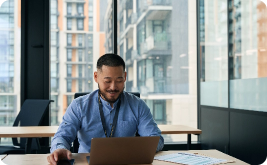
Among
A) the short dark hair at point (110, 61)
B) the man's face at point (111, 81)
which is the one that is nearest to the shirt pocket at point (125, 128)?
the man's face at point (111, 81)

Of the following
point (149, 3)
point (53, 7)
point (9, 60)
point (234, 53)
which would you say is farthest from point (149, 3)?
point (9, 60)

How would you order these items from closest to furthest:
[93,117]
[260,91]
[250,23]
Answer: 1. [93,117]
2. [260,91]
3. [250,23]

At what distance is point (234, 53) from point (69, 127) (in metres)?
2.63

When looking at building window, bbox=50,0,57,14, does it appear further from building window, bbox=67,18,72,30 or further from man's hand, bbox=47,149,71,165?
man's hand, bbox=47,149,71,165

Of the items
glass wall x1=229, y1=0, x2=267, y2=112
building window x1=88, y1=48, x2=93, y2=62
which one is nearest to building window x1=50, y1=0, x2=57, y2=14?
building window x1=88, y1=48, x2=93, y2=62

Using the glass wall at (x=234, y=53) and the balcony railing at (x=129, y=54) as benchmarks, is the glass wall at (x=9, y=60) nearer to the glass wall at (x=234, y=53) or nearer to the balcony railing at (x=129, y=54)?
the balcony railing at (x=129, y=54)

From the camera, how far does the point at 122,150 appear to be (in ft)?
4.73

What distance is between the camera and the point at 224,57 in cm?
410

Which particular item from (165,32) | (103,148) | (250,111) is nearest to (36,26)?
(165,32)

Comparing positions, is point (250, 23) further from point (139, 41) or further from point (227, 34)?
point (139, 41)

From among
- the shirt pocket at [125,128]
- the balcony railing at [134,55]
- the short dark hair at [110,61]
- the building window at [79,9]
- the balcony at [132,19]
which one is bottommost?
the shirt pocket at [125,128]

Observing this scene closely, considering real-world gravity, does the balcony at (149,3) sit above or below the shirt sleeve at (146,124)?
above

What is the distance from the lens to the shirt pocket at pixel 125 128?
195cm

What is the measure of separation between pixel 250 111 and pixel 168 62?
1.65m
